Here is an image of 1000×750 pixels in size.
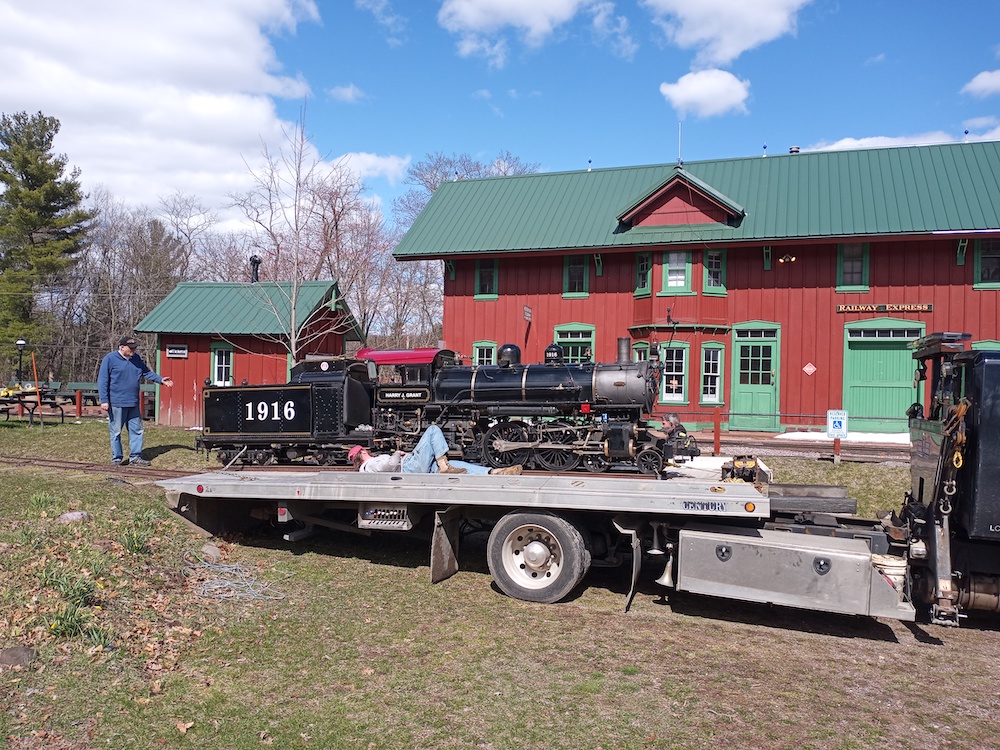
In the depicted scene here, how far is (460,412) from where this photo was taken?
1071cm

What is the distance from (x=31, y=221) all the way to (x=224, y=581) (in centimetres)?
→ 3705

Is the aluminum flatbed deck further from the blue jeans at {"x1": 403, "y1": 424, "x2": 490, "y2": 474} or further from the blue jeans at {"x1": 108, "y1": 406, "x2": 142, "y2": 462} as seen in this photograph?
the blue jeans at {"x1": 108, "y1": 406, "x2": 142, "y2": 462}

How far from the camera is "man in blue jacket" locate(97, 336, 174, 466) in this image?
12.7 meters

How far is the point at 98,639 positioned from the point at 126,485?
6.67 metres

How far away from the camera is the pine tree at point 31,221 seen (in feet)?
113

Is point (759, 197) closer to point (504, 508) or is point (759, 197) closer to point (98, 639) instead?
point (504, 508)

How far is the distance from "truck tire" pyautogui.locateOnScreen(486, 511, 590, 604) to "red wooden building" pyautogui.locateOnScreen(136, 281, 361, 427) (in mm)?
14886

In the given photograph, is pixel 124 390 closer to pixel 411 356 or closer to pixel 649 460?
pixel 411 356

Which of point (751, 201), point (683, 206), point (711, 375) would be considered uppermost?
point (751, 201)

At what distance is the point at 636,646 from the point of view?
5.73 m

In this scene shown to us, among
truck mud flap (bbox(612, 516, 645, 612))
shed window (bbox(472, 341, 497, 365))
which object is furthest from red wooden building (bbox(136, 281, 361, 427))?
truck mud flap (bbox(612, 516, 645, 612))

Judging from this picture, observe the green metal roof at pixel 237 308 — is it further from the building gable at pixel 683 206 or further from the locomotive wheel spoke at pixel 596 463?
the locomotive wheel spoke at pixel 596 463

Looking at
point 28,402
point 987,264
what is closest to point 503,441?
point 28,402

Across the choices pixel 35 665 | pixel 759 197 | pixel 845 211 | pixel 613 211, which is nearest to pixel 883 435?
pixel 845 211
